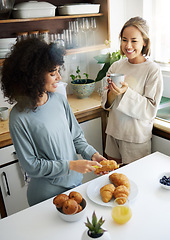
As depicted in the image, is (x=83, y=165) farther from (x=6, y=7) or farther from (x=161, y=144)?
(x=6, y=7)

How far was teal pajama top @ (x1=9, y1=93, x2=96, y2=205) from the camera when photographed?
1.29 m

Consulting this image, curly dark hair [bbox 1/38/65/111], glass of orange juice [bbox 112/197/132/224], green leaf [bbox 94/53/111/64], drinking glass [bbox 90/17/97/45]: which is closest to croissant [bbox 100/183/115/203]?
glass of orange juice [bbox 112/197/132/224]

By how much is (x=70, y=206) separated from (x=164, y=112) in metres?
1.37

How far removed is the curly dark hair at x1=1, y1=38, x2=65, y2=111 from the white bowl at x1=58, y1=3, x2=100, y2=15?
3.75 feet

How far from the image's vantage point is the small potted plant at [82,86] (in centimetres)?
257

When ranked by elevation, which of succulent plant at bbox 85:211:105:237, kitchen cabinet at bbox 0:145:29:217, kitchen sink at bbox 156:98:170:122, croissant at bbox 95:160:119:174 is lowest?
kitchen cabinet at bbox 0:145:29:217

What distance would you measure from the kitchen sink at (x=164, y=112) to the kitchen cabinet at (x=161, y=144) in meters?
0.20

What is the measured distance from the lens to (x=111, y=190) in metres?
1.26

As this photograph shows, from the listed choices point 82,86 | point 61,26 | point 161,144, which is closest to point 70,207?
point 161,144

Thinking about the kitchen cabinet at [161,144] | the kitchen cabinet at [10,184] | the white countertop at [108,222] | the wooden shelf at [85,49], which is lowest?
the kitchen cabinet at [10,184]

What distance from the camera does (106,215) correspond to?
1.18 meters

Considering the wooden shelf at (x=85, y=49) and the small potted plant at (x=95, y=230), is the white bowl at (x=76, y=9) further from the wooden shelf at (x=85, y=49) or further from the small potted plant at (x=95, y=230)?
the small potted plant at (x=95, y=230)

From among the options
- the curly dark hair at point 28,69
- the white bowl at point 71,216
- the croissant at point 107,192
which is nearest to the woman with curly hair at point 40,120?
the curly dark hair at point 28,69

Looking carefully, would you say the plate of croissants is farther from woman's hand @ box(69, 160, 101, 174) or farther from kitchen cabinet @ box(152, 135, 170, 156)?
kitchen cabinet @ box(152, 135, 170, 156)
